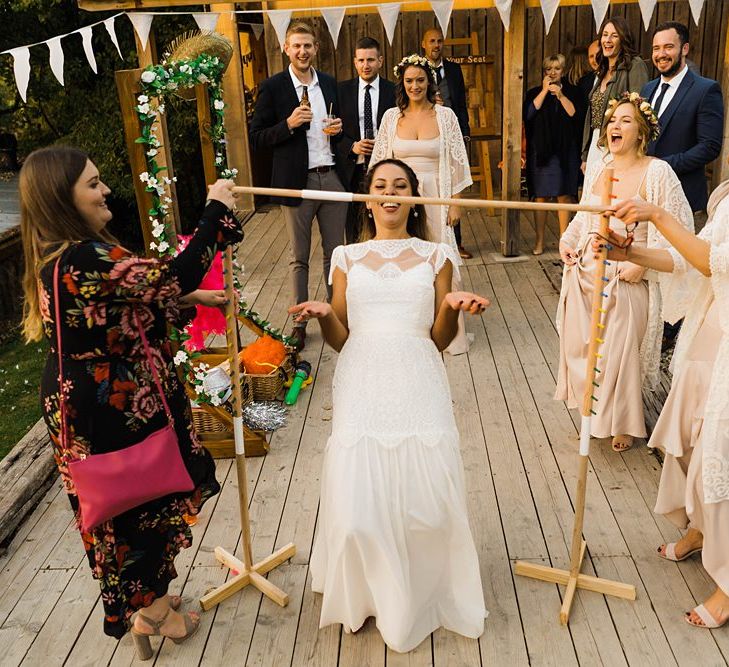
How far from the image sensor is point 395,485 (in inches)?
105

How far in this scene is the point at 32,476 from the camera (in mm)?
3803

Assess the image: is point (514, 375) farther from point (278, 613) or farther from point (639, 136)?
point (278, 613)

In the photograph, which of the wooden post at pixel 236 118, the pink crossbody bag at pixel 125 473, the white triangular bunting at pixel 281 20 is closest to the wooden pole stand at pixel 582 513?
the pink crossbody bag at pixel 125 473

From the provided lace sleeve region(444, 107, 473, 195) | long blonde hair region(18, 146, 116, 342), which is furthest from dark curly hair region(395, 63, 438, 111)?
long blonde hair region(18, 146, 116, 342)

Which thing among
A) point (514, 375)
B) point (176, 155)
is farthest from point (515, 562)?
point (176, 155)

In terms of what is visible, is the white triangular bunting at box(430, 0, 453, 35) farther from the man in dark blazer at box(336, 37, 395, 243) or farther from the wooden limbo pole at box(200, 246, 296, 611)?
the wooden limbo pole at box(200, 246, 296, 611)

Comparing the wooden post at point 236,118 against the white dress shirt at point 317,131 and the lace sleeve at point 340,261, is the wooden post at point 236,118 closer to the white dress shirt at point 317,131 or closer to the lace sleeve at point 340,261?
the white dress shirt at point 317,131

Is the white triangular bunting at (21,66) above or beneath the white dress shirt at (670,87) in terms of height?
above

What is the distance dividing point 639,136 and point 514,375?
5.67ft

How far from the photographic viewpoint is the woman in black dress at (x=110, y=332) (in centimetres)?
223

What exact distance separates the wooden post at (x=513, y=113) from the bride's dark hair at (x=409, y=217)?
3827 mm

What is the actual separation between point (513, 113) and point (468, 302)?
468 centimetres

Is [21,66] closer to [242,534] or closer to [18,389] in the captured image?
[18,389]

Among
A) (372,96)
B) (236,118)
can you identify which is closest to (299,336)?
(372,96)
